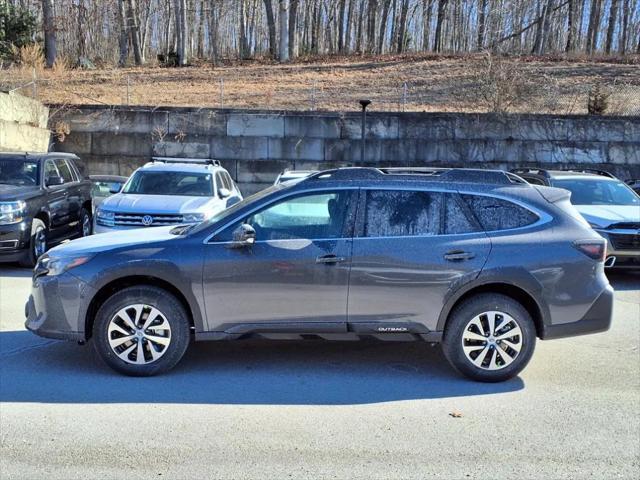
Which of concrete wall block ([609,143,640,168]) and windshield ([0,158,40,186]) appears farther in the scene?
concrete wall block ([609,143,640,168])

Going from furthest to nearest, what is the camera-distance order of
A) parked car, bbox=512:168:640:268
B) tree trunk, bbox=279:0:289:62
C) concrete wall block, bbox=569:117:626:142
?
1. tree trunk, bbox=279:0:289:62
2. concrete wall block, bbox=569:117:626:142
3. parked car, bbox=512:168:640:268

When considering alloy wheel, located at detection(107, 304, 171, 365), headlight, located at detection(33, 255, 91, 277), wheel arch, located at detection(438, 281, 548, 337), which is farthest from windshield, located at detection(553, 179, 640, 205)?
headlight, located at detection(33, 255, 91, 277)

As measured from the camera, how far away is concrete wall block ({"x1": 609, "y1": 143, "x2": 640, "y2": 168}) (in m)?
18.5

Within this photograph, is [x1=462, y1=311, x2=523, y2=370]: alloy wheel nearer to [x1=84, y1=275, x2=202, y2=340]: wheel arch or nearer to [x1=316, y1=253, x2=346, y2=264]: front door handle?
[x1=316, y1=253, x2=346, y2=264]: front door handle

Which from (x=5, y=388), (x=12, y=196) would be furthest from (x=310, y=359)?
(x=12, y=196)

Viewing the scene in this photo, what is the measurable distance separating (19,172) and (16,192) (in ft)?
3.13

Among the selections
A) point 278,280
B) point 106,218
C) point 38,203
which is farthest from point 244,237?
point 38,203

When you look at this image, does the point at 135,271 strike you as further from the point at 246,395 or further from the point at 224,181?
the point at 224,181

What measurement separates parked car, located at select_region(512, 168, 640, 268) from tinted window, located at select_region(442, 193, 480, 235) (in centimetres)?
534

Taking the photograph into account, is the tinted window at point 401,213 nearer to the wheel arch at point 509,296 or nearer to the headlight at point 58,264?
the wheel arch at point 509,296

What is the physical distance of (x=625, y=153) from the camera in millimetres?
18516

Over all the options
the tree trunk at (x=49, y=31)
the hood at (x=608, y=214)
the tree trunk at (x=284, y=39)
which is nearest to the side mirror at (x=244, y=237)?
the hood at (x=608, y=214)

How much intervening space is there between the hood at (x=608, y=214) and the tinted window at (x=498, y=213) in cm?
522

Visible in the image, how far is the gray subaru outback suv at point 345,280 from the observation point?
509cm
